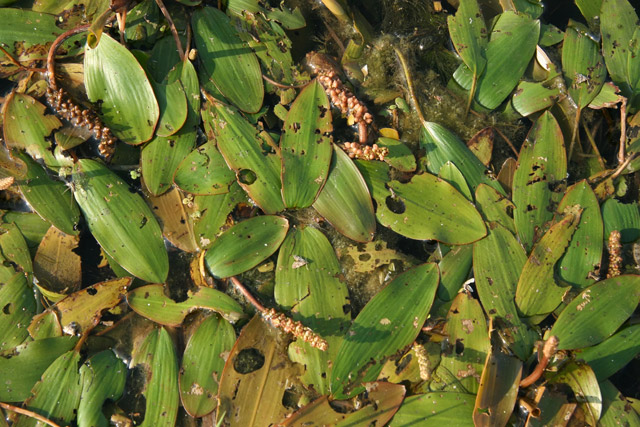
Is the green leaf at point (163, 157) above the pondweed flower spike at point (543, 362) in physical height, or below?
above

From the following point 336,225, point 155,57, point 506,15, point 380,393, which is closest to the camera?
point 380,393

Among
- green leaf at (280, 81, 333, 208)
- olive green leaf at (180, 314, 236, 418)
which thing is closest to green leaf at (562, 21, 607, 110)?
green leaf at (280, 81, 333, 208)

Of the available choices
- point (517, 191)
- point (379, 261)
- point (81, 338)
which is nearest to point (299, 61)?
point (379, 261)

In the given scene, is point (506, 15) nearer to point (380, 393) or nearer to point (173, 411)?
point (380, 393)

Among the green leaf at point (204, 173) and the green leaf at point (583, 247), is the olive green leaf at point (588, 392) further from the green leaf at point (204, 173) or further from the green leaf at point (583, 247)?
the green leaf at point (204, 173)

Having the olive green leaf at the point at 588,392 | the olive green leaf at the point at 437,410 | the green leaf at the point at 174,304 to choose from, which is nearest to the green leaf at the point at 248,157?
the green leaf at the point at 174,304
